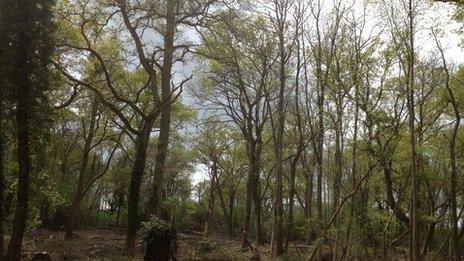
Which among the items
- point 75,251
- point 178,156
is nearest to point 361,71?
point 75,251

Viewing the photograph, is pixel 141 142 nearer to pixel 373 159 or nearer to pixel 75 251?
pixel 75 251

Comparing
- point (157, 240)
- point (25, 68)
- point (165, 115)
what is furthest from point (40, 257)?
point (165, 115)

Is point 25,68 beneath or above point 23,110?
above

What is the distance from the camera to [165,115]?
20.5 meters

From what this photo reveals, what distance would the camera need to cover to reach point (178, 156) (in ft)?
137

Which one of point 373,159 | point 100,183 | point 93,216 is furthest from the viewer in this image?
point 93,216

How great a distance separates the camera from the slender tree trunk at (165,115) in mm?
18797

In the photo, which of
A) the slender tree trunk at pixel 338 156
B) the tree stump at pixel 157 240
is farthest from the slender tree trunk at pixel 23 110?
the slender tree trunk at pixel 338 156

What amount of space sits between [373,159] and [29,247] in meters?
13.6

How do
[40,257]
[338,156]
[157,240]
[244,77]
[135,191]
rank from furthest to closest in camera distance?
[244,77] < [135,191] < [40,257] < [338,156] < [157,240]

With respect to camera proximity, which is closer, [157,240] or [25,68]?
[25,68]

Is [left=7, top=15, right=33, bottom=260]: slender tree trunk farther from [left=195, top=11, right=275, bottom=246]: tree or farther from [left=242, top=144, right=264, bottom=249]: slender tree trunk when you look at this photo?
[left=242, top=144, right=264, bottom=249]: slender tree trunk

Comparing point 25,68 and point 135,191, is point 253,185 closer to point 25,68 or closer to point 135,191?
point 135,191

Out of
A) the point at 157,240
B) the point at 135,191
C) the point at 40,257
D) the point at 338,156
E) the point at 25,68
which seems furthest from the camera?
the point at 135,191
